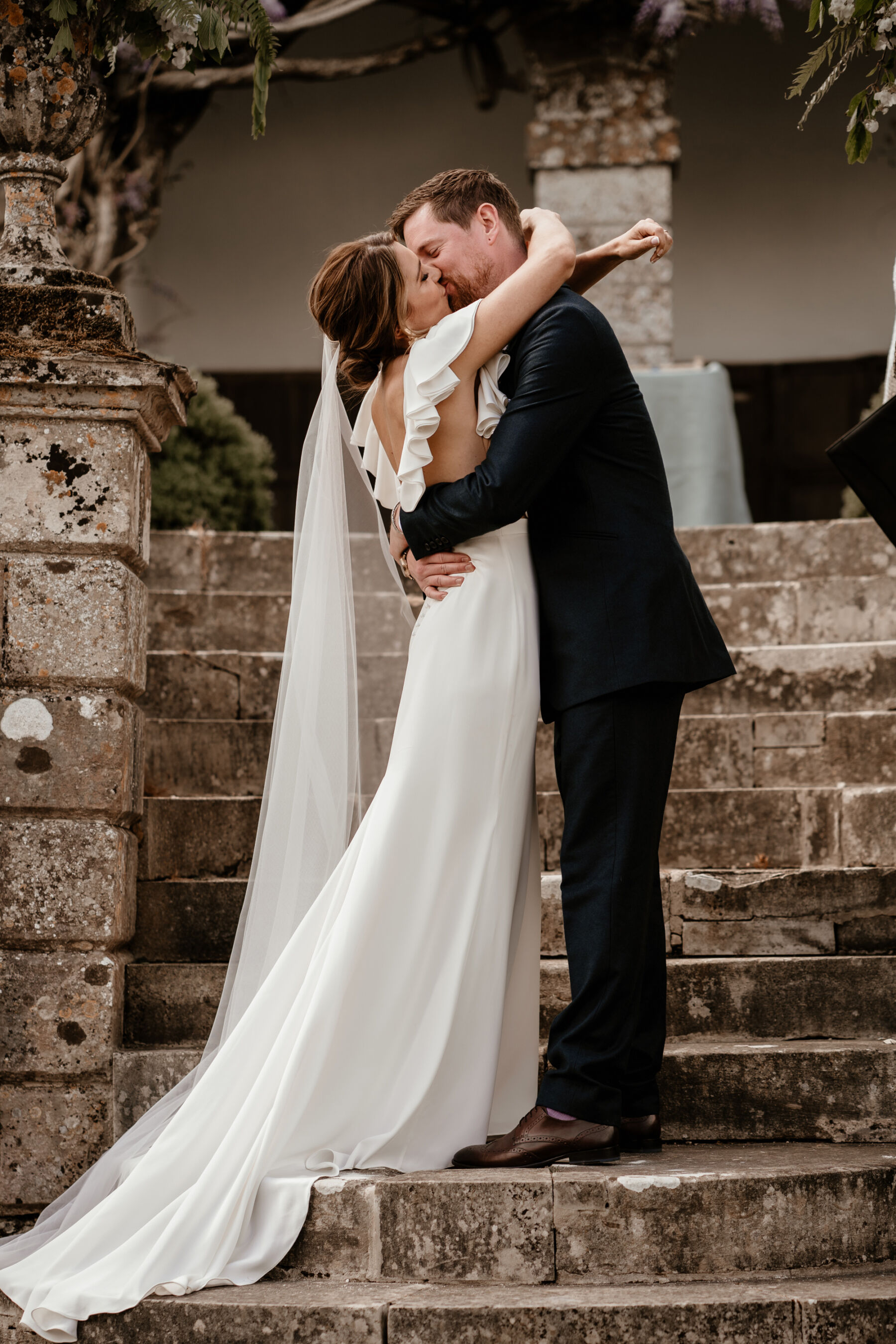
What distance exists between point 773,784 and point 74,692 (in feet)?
7.27

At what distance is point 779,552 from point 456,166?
496 cm

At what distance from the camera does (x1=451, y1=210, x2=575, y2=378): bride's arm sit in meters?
2.64

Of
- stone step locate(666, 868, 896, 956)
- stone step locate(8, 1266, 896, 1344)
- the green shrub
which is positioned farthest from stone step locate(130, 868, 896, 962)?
the green shrub

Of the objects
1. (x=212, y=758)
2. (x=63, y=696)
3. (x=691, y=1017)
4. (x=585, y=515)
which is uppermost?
(x=585, y=515)

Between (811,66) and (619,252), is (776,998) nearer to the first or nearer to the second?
(619,252)

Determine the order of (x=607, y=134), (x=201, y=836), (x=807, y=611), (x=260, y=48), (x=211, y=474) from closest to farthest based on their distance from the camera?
1. (x=260, y=48)
2. (x=201, y=836)
3. (x=807, y=611)
4. (x=211, y=474)
5. (x=607, y=134)

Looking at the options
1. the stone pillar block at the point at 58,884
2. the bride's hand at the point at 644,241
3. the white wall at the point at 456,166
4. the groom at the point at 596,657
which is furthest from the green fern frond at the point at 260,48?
the white wall at the point at 456,166

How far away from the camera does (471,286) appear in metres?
2.85

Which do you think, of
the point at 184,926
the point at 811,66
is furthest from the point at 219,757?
the point at 811,66

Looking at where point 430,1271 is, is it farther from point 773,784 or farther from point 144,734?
point 773,784

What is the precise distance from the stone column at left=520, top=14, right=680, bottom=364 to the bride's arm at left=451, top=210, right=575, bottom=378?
18.7 feet

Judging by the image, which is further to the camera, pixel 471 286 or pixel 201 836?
pixel 201 836

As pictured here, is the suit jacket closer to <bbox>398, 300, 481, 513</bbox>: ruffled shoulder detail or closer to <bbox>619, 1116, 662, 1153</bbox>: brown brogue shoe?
<bbox>398, 300, 481, 513</bbox>: ruffled shoulder detail

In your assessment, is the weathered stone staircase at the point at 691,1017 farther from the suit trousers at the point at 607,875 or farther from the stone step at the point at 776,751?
the suit trousers at the point at 607,875
